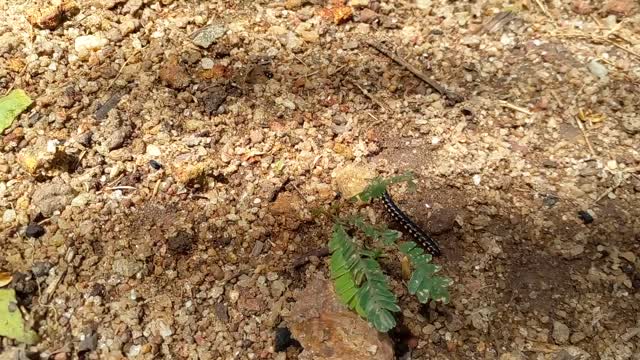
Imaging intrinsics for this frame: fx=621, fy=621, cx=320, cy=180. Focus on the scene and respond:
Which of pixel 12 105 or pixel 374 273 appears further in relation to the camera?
pixel 12 105

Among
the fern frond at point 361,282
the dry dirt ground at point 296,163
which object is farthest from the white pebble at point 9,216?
the fern frond at point 361,282

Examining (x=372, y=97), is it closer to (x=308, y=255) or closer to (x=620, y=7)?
(x=308, y=255)

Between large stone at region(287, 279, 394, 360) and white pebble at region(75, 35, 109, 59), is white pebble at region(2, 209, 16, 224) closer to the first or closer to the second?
white pebble at region(75, 35, 109, 59)

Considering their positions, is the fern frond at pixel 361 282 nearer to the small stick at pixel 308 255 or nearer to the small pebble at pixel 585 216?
the small stick at pixel 308 255

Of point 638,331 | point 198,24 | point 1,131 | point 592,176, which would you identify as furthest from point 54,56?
point 638,331

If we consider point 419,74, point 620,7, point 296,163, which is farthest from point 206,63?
point 620,7

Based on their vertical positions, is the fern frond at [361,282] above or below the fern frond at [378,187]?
below
